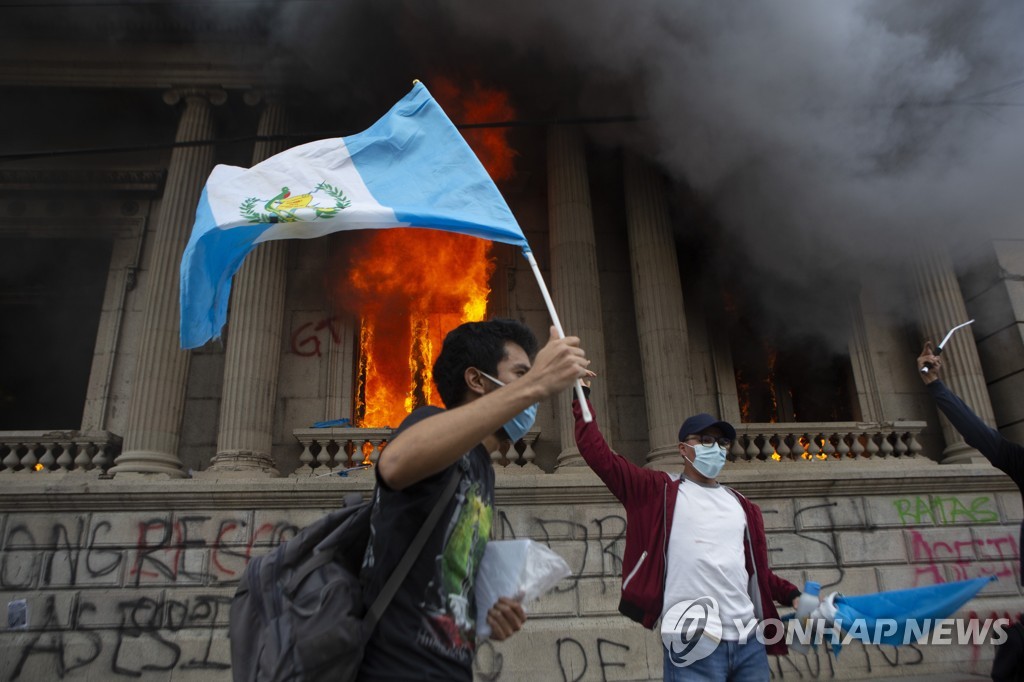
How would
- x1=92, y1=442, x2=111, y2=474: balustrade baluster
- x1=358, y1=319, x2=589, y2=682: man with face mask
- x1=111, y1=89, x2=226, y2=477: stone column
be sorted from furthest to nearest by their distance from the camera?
x1=92, y1=442, x2=111, y2=474: balustrade baluster → x1=111, y1=89, x2=226, y2=477: stone column → x1=358, y1=319, x2=589, y2=682: man with face mask

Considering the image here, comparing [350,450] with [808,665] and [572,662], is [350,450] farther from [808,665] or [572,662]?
[808,665]

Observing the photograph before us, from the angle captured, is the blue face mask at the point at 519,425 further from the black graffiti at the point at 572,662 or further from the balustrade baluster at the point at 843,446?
the balustrade baluster at the point at 843,446

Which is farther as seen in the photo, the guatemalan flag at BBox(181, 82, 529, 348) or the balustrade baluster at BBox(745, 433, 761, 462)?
the balustrade baluster at BBox(745, 433, 761, 462)

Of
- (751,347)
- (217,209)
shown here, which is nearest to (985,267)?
(751,347)

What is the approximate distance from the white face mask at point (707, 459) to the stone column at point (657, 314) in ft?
14.9

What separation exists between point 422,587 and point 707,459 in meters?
2.25

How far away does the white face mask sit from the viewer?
11.2 ft

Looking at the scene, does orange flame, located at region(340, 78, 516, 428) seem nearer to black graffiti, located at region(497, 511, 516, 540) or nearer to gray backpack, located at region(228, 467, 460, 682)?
black graffiti, located at region(497, 511, 516, 540)

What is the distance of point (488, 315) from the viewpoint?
33.1 ft

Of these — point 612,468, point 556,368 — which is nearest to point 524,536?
point 612,468

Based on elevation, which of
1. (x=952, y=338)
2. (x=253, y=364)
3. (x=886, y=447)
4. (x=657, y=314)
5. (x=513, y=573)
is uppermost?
(x=657, y=314)

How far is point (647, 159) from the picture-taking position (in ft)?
Answer: 31.5

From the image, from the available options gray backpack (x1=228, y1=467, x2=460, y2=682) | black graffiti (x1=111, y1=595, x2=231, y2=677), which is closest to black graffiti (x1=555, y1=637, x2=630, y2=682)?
black graffiti (x1=111, y1=595, x2=231, y2=677)

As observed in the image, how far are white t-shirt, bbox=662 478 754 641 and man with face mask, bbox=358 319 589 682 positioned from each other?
1.53m
